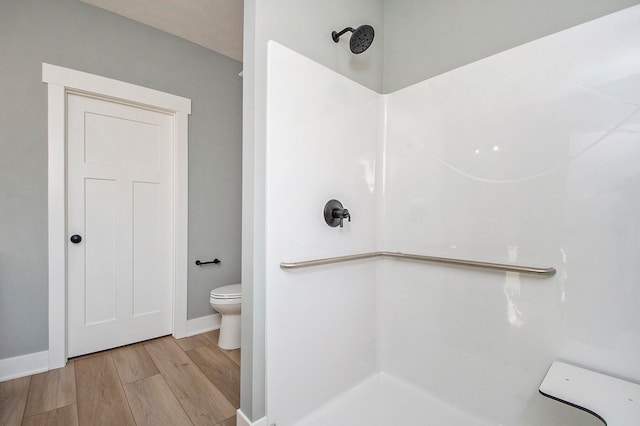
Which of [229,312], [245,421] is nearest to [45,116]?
[229,312]

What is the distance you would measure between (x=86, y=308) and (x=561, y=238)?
9.85 feet

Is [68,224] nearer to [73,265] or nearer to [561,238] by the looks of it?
[73,265]

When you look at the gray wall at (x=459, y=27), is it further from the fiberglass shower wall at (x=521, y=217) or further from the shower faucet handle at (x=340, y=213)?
the shower faucet handle at (x=340, y=213)

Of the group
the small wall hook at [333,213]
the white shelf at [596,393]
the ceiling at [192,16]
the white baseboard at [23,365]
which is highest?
the ceiling at [192,16]

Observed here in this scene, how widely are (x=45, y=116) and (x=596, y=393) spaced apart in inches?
126

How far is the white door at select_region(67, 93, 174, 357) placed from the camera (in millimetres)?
1964

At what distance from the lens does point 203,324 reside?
2.45 metres

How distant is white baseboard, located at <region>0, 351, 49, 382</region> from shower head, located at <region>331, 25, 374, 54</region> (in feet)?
9.20

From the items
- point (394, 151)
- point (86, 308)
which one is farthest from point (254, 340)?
point (86, 308)

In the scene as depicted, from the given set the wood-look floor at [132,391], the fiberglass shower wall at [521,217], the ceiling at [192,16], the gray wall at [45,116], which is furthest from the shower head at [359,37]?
the wood-look floor at [132,391]

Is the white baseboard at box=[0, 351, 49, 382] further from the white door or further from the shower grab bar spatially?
the shower grab bar

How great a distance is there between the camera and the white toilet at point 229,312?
2.10 meters

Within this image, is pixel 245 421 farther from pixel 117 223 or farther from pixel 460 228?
pixel 117 223

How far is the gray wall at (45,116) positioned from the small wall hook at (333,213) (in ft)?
5.21
